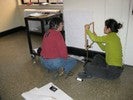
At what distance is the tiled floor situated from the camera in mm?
1977

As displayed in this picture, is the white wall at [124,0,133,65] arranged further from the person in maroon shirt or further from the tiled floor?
the person in maroon shirt

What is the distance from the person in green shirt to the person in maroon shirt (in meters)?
0.33

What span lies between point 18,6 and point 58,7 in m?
1.28

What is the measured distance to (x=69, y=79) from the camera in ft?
7.54

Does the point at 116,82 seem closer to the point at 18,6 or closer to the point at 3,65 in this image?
the point at 3,65

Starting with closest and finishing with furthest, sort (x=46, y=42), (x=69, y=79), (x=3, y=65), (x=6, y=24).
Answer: (x=46, y=42) < (x=69, y=79) < (x=3, y=65) < (x=6, y=24)

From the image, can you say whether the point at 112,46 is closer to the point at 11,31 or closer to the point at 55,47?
the point at 55,47

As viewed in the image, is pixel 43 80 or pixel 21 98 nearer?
pixel 21 98

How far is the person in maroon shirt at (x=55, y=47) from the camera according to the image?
214 cm

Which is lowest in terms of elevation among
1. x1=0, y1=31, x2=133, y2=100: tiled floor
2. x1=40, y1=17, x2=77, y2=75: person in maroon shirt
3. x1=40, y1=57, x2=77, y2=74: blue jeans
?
x1=0, y1=31, x2=133, y2=100: tiled floor

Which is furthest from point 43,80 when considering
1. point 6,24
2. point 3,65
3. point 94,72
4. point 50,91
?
point 6,24

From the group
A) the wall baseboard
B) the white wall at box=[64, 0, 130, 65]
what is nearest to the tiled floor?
the white wall at box=[64, 0, 130, 65]

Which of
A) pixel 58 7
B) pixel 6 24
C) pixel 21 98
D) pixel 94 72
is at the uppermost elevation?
pixel 58 7

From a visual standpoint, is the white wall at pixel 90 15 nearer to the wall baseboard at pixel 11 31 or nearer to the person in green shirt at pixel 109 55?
the person in green shirt at pixel 109 55
